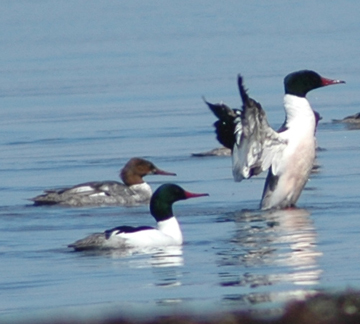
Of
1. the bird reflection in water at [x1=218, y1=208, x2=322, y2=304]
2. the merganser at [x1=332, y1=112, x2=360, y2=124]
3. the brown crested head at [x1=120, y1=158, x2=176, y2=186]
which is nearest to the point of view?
the bird reflection in water at [x1=218, y1=208, x2=322, y2=304]

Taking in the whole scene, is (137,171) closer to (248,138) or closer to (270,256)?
(248,138)

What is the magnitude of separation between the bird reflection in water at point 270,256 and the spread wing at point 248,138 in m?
0.56

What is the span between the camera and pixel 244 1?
89625 mm

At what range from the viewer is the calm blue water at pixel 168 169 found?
Result: 360 inches

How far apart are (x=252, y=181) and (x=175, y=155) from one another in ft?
8.40

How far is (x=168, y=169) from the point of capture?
18188 millimetres

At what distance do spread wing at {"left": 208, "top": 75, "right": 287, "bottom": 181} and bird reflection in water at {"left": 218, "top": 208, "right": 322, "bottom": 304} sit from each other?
562mm

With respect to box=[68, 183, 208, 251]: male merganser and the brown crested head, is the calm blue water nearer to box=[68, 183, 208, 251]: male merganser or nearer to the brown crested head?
box=[68, 183, 208, 251]: male merganser

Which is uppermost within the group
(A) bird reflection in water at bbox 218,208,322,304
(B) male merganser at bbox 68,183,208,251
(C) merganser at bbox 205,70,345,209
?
(C) merganser at bbox 205,70,345,209

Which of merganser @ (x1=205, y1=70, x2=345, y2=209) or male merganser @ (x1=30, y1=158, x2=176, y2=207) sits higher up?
merganser @ (x1=205, y1=70, x2=345, y2=209)

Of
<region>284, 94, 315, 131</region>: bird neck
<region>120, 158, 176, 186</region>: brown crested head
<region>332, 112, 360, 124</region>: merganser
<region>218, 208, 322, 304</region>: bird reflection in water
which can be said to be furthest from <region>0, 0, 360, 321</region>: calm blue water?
<region>284, 94, 315, 131</region>: bird neck

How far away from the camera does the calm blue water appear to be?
9.16 m

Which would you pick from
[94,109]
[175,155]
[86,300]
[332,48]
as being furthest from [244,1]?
[86,300]

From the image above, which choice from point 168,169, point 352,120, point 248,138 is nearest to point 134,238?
point 248,138
